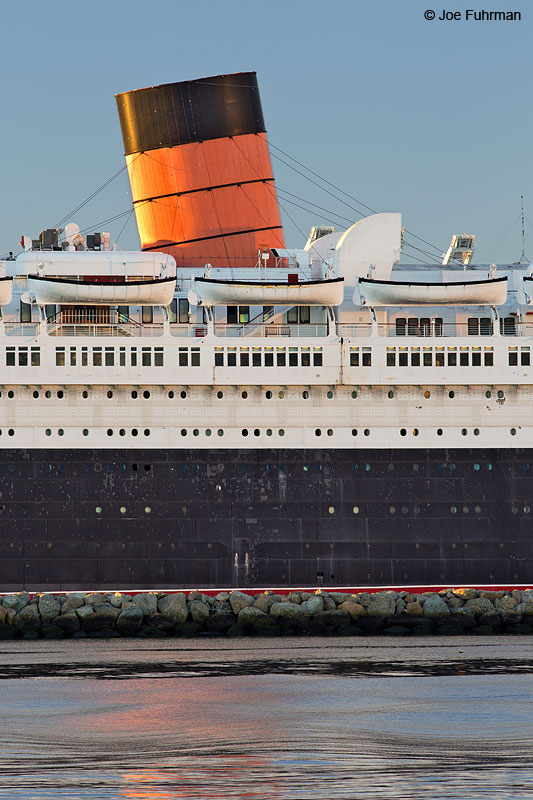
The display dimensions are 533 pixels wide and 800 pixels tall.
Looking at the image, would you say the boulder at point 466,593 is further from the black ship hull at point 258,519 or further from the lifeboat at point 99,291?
the lifeboat at point 99,291

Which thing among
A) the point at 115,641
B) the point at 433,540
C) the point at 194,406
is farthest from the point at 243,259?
the point at 115,641

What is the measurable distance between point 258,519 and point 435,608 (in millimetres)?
4423

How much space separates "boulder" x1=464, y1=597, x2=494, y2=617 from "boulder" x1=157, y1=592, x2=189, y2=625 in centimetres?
612

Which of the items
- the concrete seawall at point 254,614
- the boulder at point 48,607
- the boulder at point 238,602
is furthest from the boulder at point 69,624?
the boulder at point 238,602

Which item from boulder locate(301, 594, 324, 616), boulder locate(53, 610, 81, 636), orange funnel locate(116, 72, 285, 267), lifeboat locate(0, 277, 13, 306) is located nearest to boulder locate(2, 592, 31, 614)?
boulder locate(53, 610, 81, 636)

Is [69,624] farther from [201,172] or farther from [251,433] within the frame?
[201,172]

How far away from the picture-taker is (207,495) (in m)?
30.3

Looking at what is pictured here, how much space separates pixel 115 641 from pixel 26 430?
567cm

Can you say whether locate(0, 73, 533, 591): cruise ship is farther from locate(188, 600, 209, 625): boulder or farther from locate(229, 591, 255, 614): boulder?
locate(188, 600, 209, 625): boulder

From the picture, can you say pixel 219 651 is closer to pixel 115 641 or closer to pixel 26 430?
pixel 115 641

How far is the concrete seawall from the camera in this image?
93.7 feet

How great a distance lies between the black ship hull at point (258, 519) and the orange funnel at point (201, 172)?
299 inches

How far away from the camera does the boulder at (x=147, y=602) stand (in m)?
28.8

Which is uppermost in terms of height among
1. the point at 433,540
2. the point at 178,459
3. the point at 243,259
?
the point at 243,259
